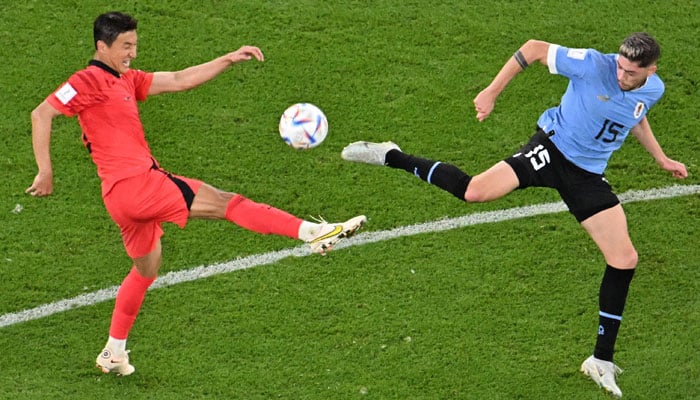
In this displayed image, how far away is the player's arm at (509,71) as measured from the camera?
26.6 feet

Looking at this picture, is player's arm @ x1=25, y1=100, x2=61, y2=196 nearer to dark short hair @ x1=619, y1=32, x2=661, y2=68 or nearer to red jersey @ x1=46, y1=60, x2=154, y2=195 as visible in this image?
red jersey @ x1=46, y1=60, x2=154, y2=195

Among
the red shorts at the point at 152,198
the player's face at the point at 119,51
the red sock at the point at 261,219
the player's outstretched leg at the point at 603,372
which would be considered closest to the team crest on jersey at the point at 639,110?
the player's outstretched leg at the point at 603,372

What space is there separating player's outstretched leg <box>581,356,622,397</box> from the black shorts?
36.8 inches

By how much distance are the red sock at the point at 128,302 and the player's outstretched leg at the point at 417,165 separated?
172cm

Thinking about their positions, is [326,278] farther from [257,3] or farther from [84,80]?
[257,3]

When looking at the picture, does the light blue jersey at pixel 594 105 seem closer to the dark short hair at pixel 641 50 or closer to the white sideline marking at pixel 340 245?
the dark short hair at pixel 641 50

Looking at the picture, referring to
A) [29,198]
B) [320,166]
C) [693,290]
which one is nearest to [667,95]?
[693,290]

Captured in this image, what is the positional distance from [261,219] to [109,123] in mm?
1119

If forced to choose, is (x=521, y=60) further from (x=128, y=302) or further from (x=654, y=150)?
(x=128, y=302)

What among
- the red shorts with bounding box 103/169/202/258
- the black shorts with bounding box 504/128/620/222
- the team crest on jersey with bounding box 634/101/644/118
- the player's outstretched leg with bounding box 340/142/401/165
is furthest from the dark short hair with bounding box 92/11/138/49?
the team crest on jersey with bounding box 634/101/644/118

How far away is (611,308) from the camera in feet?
26.5

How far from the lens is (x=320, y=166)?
33.5 ft

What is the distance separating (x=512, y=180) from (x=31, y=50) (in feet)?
16.5

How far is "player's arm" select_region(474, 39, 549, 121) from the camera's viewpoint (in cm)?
812
